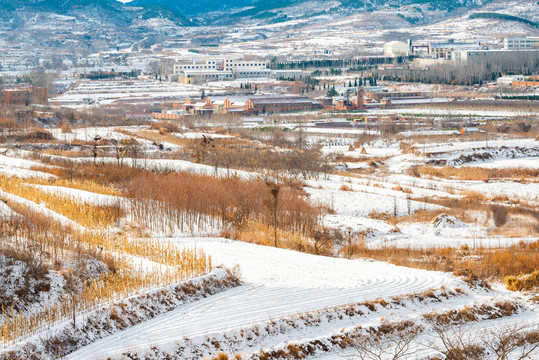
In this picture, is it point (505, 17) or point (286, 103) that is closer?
point (286, 103)

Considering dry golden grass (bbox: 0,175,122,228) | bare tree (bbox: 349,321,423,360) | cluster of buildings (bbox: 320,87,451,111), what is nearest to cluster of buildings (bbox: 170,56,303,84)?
cluster of buildings (bbox: 320,87,451,111)

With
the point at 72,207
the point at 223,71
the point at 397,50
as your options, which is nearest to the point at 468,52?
the point at 397,50

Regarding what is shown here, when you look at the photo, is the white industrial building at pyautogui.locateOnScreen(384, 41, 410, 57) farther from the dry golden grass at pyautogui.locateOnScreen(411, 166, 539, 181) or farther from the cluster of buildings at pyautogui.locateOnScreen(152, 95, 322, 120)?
the dry golden grass at pyautogui.locateOnScreen(411, 166, 539, 181)

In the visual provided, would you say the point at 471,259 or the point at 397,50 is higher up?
the point at 397,50

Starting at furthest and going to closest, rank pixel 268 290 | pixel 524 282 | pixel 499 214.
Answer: pixel 499 214, pixel 524 282, pixel 268 290

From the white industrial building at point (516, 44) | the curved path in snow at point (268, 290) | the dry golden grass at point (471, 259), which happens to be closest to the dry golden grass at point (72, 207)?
the curved path in snow at point (268, 290)

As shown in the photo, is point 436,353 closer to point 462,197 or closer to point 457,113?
point 462,197

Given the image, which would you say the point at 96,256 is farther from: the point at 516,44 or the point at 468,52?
the point at 516,44
